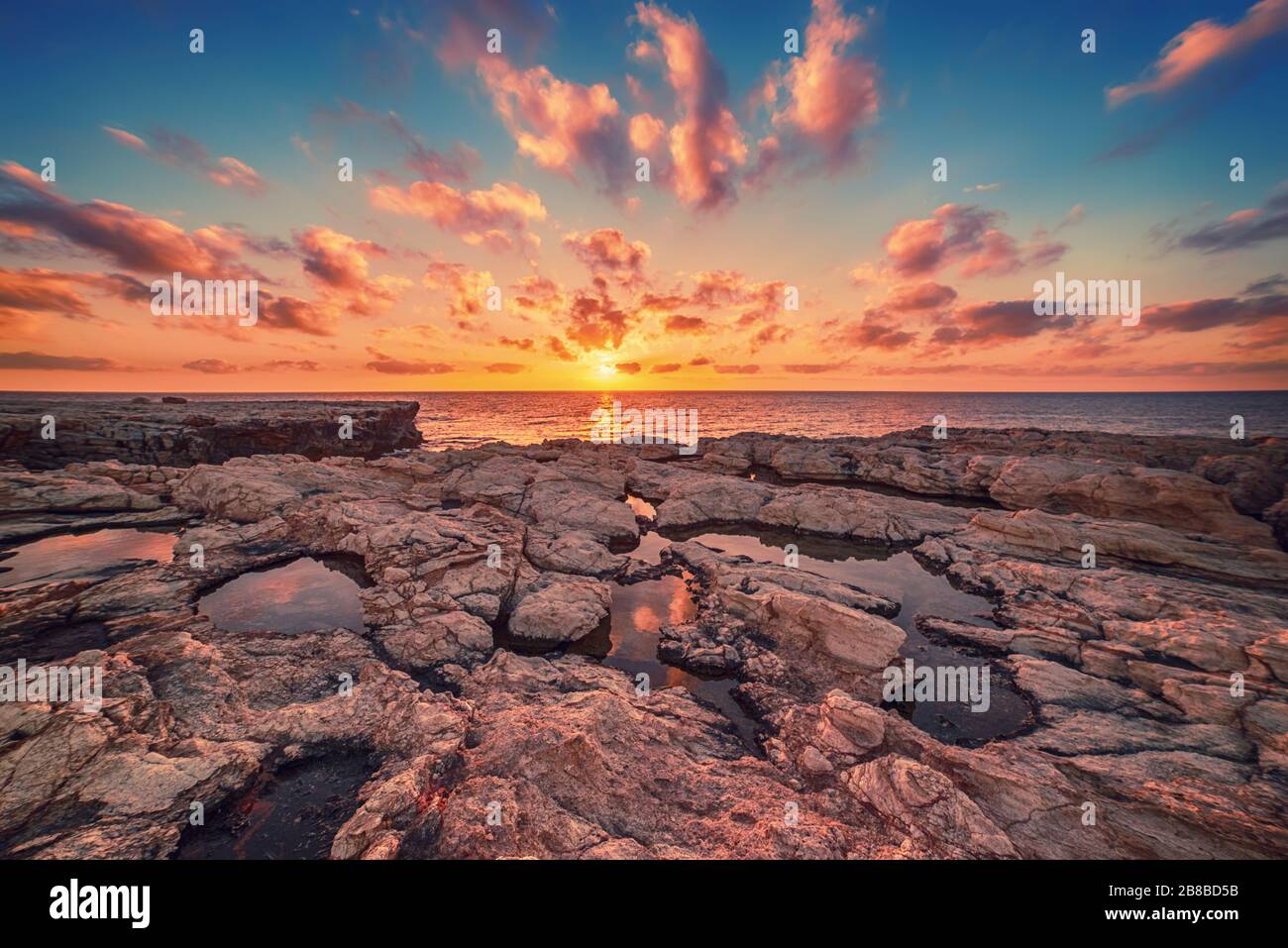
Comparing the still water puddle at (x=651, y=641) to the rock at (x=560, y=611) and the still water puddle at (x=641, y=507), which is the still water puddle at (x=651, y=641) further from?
the still water puddle at (x=641, y=507)

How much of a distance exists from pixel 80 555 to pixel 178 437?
37.3 m

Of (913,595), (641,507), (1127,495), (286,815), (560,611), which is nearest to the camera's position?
(286,815)

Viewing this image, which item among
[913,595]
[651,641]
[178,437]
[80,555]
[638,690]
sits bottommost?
[638,690]

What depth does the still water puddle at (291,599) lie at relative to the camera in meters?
15.7

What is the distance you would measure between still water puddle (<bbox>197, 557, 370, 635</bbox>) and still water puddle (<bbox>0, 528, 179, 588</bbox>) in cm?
522

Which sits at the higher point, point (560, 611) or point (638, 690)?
point (560, 611)

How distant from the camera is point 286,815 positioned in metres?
8.70

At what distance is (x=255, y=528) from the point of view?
22359mm

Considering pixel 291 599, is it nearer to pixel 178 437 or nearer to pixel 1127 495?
pixel 178 437

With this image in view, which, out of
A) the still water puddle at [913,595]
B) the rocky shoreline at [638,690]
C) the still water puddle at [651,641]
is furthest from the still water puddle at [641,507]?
the still water puddle at [651,641]

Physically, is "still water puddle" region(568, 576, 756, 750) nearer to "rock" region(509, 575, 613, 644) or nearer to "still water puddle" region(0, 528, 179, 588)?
"rock" region(509, 575, 613, 644)

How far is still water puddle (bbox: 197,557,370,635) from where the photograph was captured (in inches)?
618

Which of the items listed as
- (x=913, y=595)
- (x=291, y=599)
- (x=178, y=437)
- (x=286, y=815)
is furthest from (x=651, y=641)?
(x=178, y=437)

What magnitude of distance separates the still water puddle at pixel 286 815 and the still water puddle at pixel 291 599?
6.64 metres
